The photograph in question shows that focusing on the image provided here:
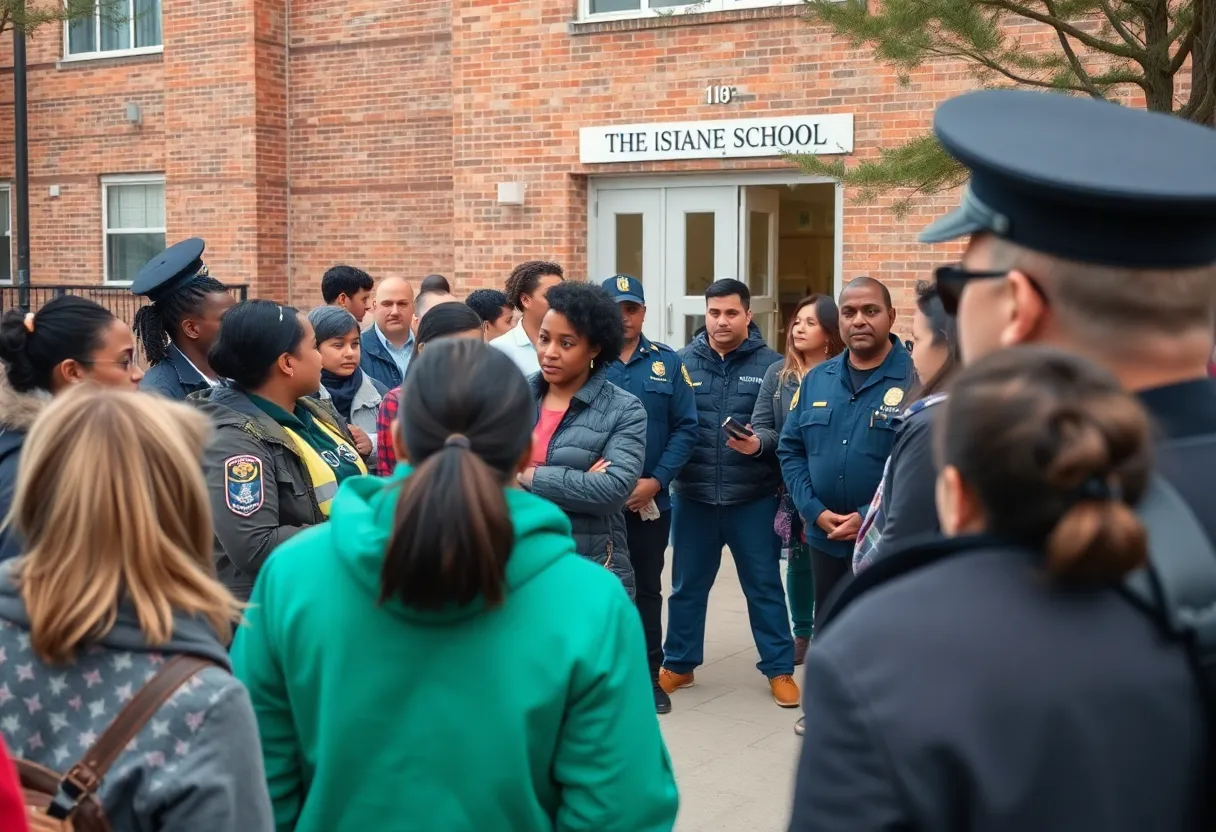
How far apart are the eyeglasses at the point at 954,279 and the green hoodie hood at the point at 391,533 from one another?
747mm

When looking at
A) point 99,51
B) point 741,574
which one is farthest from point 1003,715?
point 99,51

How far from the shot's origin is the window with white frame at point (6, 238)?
17625 mm

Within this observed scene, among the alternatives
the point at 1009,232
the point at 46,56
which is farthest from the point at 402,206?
the point at 1009,232

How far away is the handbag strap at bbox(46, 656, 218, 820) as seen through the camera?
193cm

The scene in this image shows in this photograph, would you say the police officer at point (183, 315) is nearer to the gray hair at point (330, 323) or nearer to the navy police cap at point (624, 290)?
the gray hair at point (330, 323)

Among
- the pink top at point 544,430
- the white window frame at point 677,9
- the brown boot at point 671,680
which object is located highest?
the white window frame at point 677,9

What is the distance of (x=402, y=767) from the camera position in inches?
85.4

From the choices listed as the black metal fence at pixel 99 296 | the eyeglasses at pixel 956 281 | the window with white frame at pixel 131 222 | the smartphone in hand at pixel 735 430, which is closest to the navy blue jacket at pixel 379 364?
the smartphone in hand at pixel 735 430

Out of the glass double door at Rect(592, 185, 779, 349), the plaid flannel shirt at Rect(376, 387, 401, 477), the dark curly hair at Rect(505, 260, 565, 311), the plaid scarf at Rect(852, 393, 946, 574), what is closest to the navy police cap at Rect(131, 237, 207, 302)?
the plaid flannel shirt at Rect(376, 387, 401, 477)

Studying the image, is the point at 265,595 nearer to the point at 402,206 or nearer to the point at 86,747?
the point at 86,747

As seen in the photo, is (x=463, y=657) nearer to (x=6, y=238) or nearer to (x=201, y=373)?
(x=201, y=373)

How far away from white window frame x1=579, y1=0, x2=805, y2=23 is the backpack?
33.8ft

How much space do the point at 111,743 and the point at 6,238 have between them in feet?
58.1

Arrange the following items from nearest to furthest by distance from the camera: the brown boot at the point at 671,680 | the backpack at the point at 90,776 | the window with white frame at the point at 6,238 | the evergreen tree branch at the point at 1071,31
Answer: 1. the backpack at the point at 90,776
2. the brown boot at the point at 671,680
3. the evergreen tree branch at the point at 1071,31
4. the window with white frame at the point at 6,238
